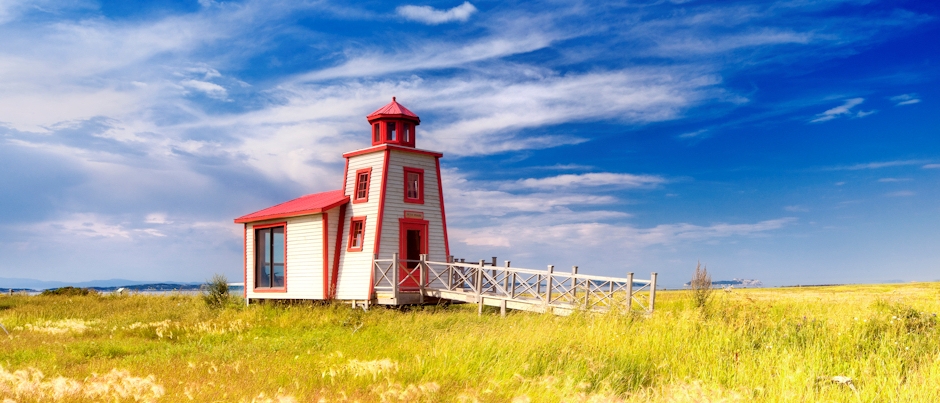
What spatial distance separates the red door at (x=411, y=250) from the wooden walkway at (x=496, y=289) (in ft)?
0.12

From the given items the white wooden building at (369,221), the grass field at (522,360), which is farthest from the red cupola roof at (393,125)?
the grass field at (522,360)

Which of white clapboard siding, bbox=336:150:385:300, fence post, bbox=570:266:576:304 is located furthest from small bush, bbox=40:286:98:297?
fence post, bbox=570:266:576:304

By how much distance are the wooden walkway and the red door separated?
0.12 feet

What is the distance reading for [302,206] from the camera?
25.6m

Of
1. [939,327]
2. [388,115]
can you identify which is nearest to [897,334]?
[939,327]

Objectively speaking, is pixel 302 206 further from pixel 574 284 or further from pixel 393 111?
pixel 574 284

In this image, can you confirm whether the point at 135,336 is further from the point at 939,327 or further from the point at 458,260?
the point at 939,327

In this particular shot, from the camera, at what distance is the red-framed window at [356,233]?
23.2 metres

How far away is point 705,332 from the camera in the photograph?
11.3 metres

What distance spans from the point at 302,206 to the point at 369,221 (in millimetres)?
3957

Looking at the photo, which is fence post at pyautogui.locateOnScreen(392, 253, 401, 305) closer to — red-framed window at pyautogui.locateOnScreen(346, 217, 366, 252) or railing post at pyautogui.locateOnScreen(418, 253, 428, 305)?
railing post at pyautogui.locateOnScreen(418, 253, 428, 305)

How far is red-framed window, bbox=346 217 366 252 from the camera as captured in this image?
23.2 m

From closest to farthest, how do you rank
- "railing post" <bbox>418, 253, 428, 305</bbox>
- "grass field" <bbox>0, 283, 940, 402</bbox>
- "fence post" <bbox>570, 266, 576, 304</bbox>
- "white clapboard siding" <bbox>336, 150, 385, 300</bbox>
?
"grass field" <bbox>0, 283, 940, 402</bbox>
"fence post" <bbox>570, 266, 576, 304</bbox>
"white clapboard siding" <bbox>336, 150, 385, 300</bbox>
"railing post" <bbox>418, 253, 428, 305</bbox>

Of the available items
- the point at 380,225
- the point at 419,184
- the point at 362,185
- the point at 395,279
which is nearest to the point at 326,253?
the point at 380,225
